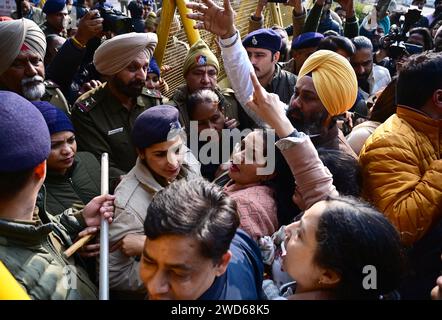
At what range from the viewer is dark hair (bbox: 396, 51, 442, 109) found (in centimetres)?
206

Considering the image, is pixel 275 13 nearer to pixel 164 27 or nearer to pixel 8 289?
pixel 164 27

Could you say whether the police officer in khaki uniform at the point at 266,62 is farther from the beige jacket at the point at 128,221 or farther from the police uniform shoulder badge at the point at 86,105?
the beige jacket at the point at 128,221

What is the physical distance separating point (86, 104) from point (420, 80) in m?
2.03

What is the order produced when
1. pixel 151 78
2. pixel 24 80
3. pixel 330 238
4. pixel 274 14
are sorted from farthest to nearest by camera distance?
pixel 274 14, pixel 151 78, pixel 24 80, pixel 330 238

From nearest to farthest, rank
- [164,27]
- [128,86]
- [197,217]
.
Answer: [197,217]
[128,86]
[164,27]

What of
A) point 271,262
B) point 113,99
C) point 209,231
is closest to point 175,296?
point 209,231

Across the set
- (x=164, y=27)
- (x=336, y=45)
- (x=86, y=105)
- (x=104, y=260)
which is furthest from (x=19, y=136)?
(x=336, y=45)

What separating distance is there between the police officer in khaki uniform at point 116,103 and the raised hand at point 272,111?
1167mm

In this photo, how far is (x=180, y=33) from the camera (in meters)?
4.53

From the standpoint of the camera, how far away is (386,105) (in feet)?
9.31

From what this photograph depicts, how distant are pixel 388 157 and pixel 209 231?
983 mm

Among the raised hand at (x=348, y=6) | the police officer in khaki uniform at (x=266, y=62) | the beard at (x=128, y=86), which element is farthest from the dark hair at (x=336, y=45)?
the beard at (x=128, y=86)

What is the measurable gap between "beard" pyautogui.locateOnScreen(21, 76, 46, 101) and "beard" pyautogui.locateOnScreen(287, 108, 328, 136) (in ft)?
5.31
